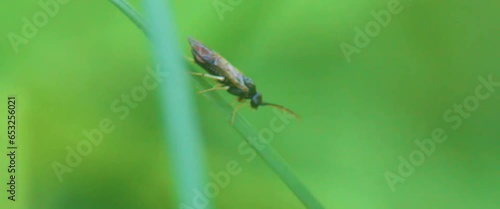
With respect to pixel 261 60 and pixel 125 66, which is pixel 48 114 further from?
pixel 261 60

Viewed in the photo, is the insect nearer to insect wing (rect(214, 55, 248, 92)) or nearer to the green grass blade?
insect wing (rect(214, 55, 248, 92))

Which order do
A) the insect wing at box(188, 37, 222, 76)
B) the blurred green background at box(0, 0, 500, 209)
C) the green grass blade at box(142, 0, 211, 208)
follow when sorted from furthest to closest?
1. the blurred green background at box(0, 0, 500, 209)
2. the insect wing at box(188, 37, 222, 76)
3. the green grass blade at box(142, 0, 211, 208)

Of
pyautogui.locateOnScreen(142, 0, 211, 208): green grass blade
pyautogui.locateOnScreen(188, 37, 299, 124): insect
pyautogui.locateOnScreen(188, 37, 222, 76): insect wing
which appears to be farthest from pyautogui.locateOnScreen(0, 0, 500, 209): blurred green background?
pyautogui.locateOnScreen(142, 0, 211, 208): green grass blade

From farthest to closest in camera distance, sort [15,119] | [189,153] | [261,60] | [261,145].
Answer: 1. [261,60]
2. [15,119]
3. [261,145]
4. [189,153]

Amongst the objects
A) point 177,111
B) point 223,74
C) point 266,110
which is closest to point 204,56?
point 223,74

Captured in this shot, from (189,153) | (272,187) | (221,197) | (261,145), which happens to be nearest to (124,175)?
(221,197)

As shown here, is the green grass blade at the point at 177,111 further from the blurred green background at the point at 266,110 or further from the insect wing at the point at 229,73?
the blurred green background at the point at 266,110

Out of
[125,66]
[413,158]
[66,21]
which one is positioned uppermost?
[66,21]
